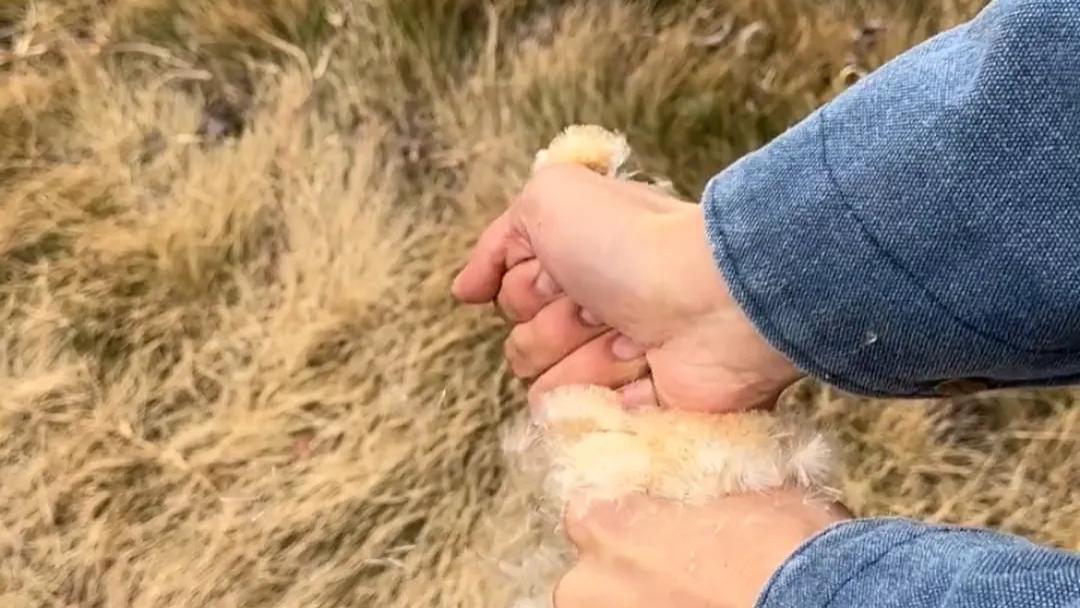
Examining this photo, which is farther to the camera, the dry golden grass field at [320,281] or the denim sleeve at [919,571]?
the dry golden grass field at [320,281]

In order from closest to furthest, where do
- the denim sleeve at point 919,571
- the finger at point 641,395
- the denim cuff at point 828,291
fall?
the denim sleeve at point 919,571, the denim cuff at point 828,291, the finger at point 641,395

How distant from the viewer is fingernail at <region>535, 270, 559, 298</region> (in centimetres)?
83

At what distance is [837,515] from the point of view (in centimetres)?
73

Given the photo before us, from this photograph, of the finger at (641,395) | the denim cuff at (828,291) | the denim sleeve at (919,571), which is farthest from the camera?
the finger at (641,395)

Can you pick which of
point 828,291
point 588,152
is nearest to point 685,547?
point 828,291

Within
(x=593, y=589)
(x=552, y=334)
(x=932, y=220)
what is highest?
(x=932, y=220)

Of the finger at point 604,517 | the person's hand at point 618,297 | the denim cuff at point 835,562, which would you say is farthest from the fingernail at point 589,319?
the denim cuff at point 835,562

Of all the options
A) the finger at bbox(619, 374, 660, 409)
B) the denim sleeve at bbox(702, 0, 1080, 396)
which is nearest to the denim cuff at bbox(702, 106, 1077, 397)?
the denim sleeve at bbox(702, 0, 1080, 396)

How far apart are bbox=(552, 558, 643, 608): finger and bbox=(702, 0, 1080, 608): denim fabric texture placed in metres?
0.12

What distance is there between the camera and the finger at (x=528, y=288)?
2.72ft

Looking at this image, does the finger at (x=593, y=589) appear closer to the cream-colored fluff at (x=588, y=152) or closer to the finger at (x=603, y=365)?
the finger at (x=603, y=365)

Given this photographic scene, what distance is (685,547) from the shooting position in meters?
0.71

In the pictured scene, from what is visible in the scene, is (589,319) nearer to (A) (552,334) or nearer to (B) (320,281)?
(A) (552,334)

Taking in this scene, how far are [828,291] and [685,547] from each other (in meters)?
0.16
